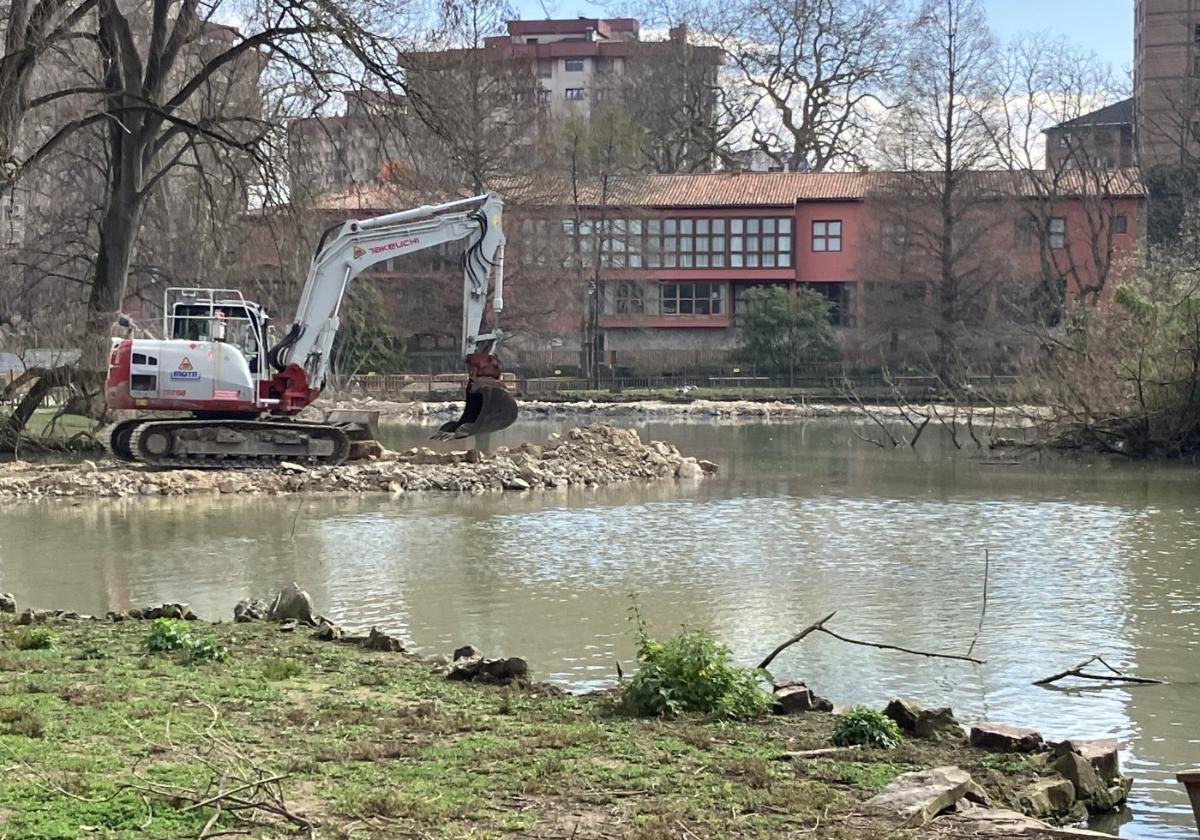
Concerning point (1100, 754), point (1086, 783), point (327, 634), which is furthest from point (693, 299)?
point (1086, 783)

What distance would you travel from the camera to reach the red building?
6225 cm

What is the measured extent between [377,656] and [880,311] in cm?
5391

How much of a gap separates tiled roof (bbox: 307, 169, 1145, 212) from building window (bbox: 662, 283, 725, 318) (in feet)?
12.3

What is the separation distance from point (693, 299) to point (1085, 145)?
724 inches

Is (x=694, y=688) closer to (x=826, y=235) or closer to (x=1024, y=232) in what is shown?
(x=1024, y=232)

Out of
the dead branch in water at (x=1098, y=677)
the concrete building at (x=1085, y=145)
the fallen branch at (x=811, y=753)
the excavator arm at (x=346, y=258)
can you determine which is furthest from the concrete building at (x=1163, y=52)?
the fallen branch at (x=811, y=753)

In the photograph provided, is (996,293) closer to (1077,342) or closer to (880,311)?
(880,311)

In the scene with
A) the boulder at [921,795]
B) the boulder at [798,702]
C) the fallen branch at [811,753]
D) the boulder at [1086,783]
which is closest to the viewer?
the boulder at [921,795]

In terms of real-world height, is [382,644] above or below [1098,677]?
above

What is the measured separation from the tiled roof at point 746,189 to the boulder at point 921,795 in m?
50.1

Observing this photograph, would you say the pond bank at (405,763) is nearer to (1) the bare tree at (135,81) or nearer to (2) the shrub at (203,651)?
(2) the shrub at (203,651)

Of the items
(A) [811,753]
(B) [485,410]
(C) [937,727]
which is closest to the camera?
(A) [811,753]

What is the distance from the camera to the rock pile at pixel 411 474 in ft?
79.8

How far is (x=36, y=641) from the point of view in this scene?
10891 mm
